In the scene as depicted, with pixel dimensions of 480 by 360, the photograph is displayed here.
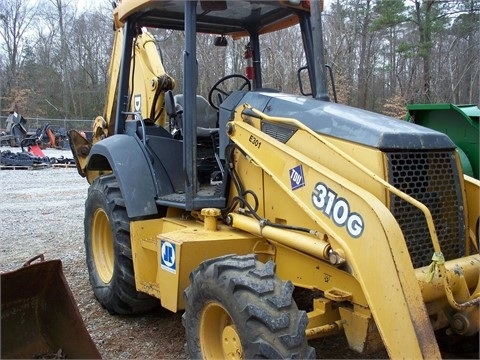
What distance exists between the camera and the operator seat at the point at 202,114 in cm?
439

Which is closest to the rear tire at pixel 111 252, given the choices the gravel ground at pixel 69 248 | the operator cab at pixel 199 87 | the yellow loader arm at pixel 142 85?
the gravel ground at pixel 69 248

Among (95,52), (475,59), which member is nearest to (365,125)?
(475,59)

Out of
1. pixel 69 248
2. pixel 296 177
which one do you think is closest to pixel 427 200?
pixel 296 177

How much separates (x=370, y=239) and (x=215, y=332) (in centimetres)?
113

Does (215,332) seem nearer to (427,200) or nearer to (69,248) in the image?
(427,200)

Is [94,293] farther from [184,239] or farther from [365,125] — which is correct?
[365,125]

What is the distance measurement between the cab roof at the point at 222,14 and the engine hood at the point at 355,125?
102 centimetres

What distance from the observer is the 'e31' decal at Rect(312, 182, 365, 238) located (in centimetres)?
279

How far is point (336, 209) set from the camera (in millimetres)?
2926

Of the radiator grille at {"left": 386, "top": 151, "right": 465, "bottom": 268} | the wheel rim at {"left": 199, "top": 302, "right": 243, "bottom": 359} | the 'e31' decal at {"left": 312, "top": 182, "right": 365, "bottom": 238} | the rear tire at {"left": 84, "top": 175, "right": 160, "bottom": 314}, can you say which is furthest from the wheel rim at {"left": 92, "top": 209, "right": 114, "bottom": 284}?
the radiator grille at {"left": 386, "top": 151, "right": 465, "bottom": 268}

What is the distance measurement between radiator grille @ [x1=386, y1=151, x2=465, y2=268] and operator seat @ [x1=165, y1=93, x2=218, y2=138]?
69.4 inches

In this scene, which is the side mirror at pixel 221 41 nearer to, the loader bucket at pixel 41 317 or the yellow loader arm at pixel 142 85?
the yellow loader arm at pixel 142 85

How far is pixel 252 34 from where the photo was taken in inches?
195

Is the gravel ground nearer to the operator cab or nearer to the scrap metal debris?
the operator cab
